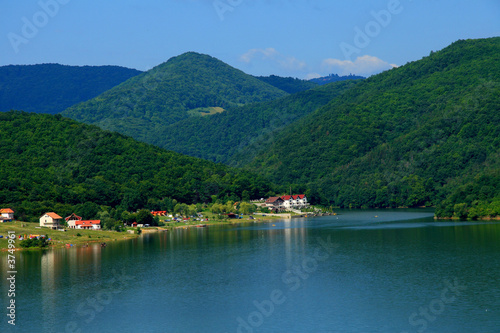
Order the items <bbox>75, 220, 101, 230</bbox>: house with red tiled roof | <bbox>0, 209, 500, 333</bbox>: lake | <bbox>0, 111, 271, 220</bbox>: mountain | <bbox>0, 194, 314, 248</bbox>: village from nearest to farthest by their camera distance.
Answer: <bbox>0, 209, 500, 333</bbox>: lake < <bbox>0, 194, 314, 248</bbox>: village < <bbox>75, 220, 101, 230</bbox>: house with red tiled roof < <bbox>0, 111, 271, 220</bbox>: mountain

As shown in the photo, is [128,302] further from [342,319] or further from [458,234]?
[458,234]

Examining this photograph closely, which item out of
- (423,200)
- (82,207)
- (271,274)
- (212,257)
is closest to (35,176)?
(82,207)

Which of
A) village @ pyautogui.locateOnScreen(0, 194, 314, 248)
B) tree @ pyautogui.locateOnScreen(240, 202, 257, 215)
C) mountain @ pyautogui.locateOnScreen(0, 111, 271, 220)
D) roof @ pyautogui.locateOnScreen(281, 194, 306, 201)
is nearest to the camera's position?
village @ pyautogui.locateOnScreen(0, 194, 314, 248)

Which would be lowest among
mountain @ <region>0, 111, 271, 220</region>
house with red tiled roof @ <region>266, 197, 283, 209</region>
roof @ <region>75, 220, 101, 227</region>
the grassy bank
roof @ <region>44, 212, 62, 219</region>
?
the grassy bank

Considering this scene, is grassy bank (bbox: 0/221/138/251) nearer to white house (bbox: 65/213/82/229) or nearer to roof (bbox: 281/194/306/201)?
white house (bbox: 65/213/82/229)

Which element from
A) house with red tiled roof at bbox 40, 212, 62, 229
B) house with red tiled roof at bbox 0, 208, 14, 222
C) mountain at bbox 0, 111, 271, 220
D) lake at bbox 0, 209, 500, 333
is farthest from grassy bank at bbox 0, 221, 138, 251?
mountain at bbox 0, 111, 271, 220
